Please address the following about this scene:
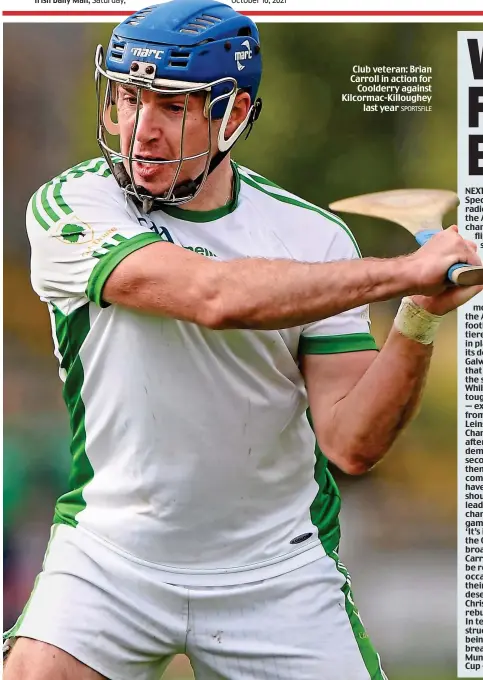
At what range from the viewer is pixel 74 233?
2.58m

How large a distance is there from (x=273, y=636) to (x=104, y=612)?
37 cm

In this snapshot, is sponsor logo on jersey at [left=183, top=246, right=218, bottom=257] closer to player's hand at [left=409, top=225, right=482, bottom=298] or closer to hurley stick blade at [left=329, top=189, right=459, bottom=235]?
hurley stick blade at [left=329, top=189, right=459, bottom=235]

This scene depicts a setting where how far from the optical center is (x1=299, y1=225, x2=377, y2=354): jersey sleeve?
108 inches

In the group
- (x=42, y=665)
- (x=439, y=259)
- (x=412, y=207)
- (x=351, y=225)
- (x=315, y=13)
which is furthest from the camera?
(x=351, y=225)

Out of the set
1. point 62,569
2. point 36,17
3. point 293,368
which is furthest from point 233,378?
point 36,17

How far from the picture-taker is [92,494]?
2.70 meters

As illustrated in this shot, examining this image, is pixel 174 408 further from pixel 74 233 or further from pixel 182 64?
pixel 182 64

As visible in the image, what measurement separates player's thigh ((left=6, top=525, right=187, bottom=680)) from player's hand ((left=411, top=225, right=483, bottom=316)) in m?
0.82

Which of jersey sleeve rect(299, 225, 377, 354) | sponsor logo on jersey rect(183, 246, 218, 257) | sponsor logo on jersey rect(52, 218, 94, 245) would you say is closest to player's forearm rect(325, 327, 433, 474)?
jersey sleeve rect(299, 225, 377, 354)

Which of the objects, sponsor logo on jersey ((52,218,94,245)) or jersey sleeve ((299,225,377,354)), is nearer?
sponsor logo on jersey ((52,218,94,245))

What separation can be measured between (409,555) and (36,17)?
193cm

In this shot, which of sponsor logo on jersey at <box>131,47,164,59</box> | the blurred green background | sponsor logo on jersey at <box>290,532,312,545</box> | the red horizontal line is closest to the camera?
sponsor logo on jersey at <box>131,47,164,59</box>

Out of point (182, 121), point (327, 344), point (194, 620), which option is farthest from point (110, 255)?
point (194, 620)

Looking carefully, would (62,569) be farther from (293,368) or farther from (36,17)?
(36,17)
